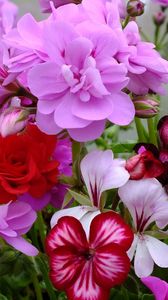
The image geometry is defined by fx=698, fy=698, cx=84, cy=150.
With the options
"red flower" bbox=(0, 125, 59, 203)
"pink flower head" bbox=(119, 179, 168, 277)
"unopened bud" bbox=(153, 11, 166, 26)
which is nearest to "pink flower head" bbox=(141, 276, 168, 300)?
"pink flower head" bbox=(119, 179, 168, 277)

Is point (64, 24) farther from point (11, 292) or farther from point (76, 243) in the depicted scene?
point (11, 292)

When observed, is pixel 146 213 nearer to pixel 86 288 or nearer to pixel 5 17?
pixel 86 288

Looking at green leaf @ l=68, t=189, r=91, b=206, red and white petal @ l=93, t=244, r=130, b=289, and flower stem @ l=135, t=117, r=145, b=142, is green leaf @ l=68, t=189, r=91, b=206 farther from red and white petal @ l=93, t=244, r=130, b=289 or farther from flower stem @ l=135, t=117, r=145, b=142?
flower stem @ l=135, t=117, r=145, b=142

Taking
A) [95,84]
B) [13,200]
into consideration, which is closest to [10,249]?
[13,200]

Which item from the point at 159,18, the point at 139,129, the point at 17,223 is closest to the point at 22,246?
the point at 17,223

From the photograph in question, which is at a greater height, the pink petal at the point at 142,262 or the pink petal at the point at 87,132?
the pink petal at the point at 87,132

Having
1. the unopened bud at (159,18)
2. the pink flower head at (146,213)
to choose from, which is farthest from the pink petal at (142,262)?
the unopened bud at (159,18)

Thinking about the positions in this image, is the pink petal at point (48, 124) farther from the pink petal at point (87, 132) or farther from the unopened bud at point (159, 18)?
the unopened bud at point (159, 18)

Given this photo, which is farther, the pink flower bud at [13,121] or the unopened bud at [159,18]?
the unopened bud at [159,18]
